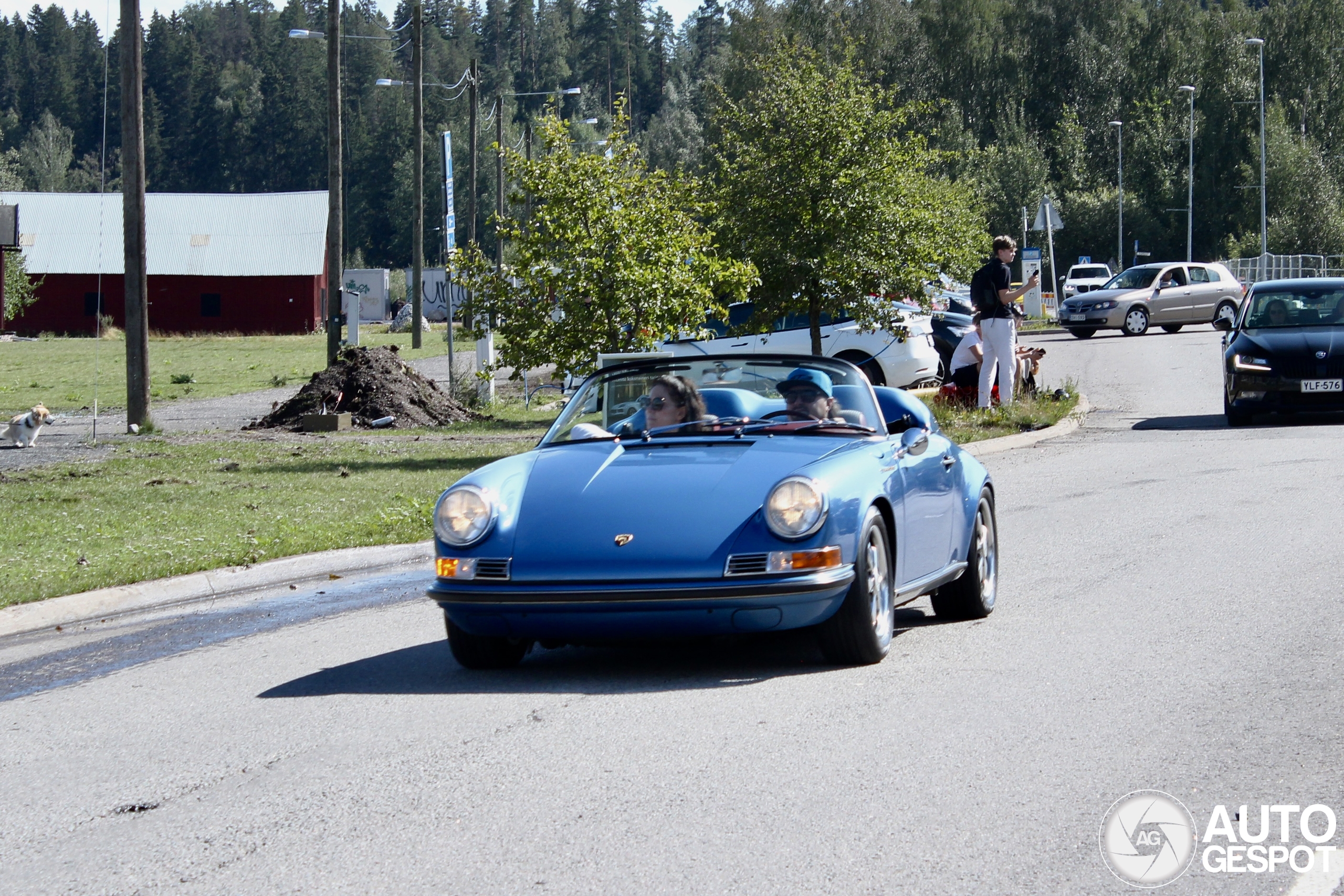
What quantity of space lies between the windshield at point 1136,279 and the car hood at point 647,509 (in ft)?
123

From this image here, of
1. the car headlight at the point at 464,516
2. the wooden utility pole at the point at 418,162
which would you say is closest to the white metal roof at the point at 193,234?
the wooden utility pole at the point at 418,162

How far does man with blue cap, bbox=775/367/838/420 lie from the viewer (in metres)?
7.50

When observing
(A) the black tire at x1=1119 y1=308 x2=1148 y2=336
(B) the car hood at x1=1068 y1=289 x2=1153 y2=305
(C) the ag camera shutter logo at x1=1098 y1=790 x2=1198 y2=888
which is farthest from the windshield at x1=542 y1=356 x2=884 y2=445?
(A) the black tire at x1=1119 y1=308 x2=1148 y2=336

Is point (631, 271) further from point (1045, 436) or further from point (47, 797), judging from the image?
point (47, 797)

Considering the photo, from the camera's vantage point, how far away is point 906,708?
19.6 ft

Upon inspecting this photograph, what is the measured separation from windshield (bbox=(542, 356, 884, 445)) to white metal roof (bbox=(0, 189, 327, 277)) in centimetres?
7035

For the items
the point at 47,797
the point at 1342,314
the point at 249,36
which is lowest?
the point at 47,797

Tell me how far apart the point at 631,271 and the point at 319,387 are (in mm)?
7177

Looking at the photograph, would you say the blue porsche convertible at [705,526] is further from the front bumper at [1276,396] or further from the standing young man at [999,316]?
the front bumper at [1276,396]

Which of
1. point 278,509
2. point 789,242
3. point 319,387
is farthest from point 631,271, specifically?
point 319,387

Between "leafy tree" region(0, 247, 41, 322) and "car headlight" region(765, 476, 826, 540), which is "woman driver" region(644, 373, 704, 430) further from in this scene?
"leafy tree" region(0, 247, 41, 322)

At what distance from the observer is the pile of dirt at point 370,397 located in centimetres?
2230

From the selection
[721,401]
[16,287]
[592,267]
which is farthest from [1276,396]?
[16,287]

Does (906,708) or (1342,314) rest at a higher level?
(1342,314)
